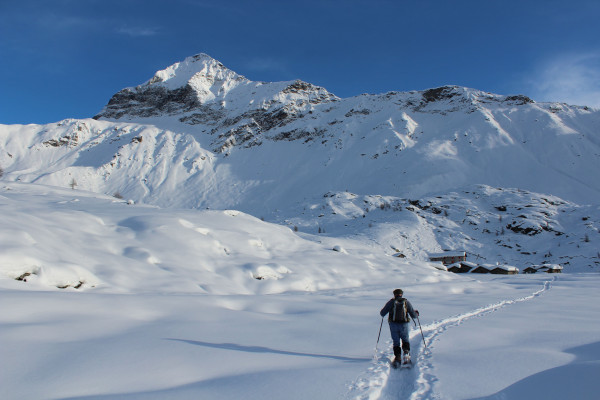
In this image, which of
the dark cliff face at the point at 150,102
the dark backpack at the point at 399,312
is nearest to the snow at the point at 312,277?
the dark backpack at the point at 399,312

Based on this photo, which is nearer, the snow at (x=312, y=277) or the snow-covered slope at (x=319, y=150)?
the snow at (x=312, y=277)

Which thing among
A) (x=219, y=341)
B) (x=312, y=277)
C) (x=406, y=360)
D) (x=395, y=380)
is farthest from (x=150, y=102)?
(x=395, y=380)

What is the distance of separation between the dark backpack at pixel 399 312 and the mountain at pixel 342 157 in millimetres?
43511

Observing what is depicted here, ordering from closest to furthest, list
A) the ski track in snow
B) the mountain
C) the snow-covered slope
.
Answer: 1. the ski track in snow
2. the mountain
3. the snow-covered slope

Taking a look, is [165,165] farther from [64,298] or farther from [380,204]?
[64,298]

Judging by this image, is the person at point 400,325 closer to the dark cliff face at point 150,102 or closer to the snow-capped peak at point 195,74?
the dark cliff face at point 150,102

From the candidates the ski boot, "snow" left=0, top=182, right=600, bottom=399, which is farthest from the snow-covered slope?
the ski boot

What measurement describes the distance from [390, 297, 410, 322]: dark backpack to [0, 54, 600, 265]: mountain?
4351 cm

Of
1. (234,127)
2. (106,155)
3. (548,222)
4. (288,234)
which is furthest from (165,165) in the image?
(548,222)

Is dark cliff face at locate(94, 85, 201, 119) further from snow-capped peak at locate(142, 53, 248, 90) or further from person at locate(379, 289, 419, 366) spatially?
person at locate(379, 289, 419, 366)

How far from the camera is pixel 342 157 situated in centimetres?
9412

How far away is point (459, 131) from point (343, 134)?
31.9 m

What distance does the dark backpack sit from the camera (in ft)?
21.7

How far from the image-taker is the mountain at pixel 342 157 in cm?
6475
